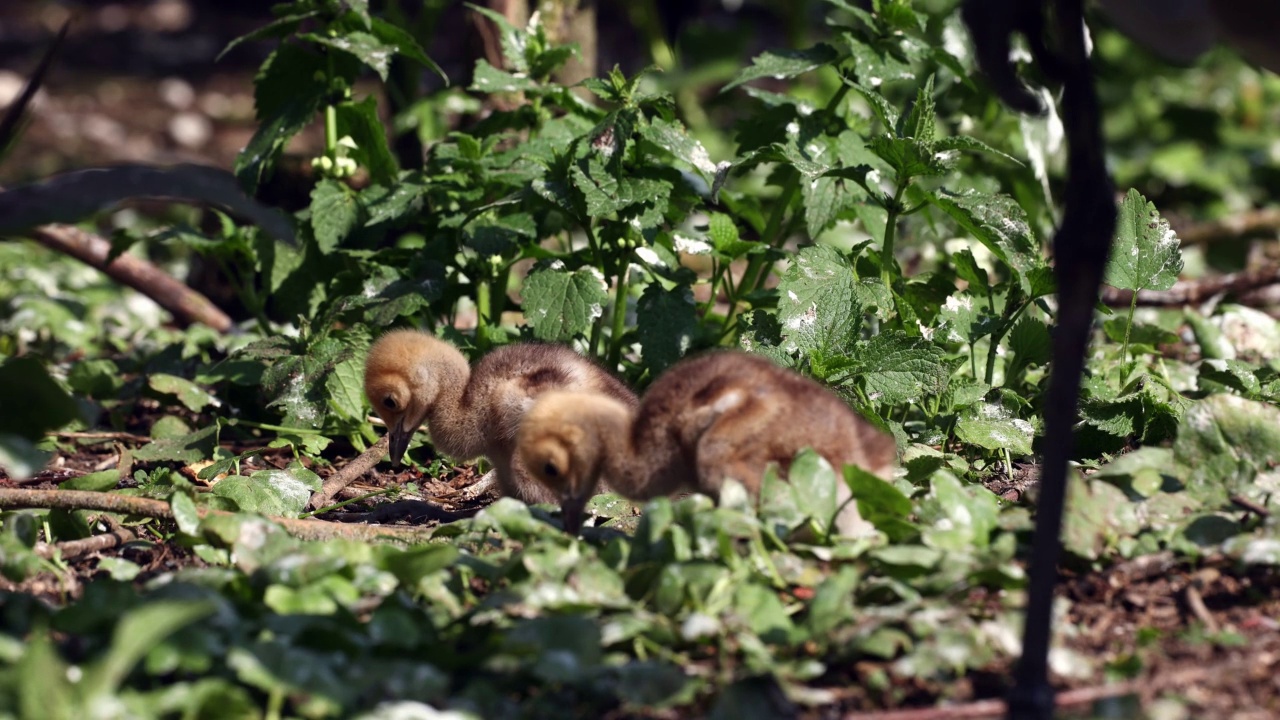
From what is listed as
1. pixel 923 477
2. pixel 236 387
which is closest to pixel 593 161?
pixel 923 477

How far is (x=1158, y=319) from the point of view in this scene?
5895mm

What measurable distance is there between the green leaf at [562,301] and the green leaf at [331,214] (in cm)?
81

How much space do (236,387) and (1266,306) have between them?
453 cm

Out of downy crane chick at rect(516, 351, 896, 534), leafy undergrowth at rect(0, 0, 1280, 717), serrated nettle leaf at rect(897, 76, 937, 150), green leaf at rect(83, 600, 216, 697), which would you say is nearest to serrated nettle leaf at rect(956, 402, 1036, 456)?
leafy undergrowth at rect(0, 0, 1280, 717)

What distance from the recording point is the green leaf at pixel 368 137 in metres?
4.93

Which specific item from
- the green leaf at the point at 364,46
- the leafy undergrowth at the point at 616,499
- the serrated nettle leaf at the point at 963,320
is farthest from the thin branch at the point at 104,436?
the serrated nettle leaf at the point at 963,320

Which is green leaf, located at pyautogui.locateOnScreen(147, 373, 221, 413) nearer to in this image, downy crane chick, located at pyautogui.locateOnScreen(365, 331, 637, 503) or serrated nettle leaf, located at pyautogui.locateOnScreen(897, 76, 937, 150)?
downy crane chick, located at pyautogui.locateOnScreen(365, 331, 637, 503)

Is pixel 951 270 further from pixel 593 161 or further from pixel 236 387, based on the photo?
pixel 236 387

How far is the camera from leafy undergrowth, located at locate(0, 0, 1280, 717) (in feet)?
8.52

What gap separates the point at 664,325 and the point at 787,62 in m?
0.94

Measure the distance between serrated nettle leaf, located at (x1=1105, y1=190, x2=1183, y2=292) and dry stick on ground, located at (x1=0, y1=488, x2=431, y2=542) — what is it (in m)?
2.19

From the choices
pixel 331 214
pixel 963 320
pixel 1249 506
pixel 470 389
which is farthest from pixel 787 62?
pixel 1249 506

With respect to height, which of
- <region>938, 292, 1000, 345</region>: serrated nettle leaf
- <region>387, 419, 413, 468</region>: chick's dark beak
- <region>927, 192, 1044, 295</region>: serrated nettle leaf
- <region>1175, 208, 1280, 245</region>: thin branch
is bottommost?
<region>387, 419, 413, 468</region>: chick's dark beak

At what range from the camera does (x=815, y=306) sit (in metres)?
4.04
